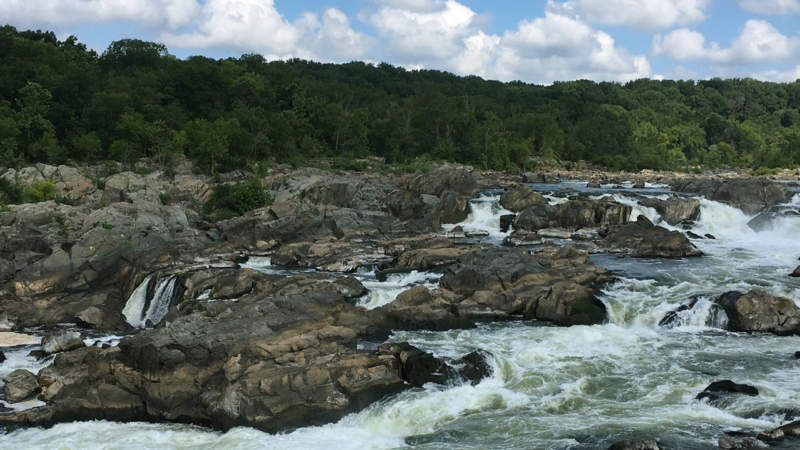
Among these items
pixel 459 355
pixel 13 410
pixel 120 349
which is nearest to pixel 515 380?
pixel 459 355

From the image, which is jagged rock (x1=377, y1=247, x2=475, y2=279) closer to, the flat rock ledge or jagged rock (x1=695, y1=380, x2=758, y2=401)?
the flat rock ledge

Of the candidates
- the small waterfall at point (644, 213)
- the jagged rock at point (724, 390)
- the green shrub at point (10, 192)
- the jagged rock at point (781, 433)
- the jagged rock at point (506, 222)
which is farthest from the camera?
the jagged rock at point (506, 222)

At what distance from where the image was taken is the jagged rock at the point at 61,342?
24.6 meters

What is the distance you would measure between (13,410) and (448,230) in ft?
107

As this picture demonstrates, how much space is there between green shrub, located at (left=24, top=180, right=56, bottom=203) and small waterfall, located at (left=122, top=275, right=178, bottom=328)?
19.2 meters

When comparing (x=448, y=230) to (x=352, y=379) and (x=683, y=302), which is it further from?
(x=352, y=379)

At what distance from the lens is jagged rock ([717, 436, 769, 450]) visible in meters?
15.8

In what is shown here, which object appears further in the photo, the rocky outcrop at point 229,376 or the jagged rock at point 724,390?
the rocky outcrop at point 229,376

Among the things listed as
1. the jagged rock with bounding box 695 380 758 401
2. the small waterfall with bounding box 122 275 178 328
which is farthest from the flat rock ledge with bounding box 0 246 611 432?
the jagged rock with bounding box 695 380 758 401

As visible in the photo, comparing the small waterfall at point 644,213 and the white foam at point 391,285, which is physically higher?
the small waterfall at point 644,213

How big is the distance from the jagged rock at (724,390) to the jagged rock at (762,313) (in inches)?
280

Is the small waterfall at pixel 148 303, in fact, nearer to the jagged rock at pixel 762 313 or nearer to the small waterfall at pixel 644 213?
the jagged rock at pixel 762 313

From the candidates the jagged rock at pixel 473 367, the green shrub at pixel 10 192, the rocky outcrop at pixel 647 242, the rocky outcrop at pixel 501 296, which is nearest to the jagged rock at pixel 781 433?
the jagged rock at pixel 473 367

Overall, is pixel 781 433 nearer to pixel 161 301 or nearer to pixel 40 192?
pixel 161 301
